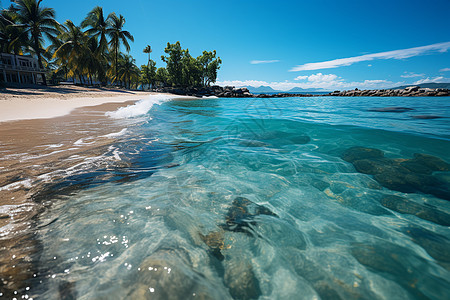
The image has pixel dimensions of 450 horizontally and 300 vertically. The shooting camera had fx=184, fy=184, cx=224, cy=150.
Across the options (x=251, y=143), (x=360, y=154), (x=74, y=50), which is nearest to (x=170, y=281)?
(x=251, y=143)

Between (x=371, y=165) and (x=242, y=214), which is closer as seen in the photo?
(x=242, y=214)

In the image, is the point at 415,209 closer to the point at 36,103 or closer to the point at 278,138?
the point at 278,138

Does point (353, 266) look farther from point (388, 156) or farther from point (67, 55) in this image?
point (67, 55)

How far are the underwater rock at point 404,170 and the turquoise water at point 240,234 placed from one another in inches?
2.2

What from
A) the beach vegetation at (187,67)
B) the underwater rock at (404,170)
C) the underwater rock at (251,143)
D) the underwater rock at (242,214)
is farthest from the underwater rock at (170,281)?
the beach vegetation at (187,67)

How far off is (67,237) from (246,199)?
2.02 meters

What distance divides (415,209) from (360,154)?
226 centimetres

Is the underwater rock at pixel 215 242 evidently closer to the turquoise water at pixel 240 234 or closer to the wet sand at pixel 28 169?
the turquoise water at pixel 240 234

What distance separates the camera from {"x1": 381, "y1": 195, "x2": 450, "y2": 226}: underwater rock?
7.45 feet

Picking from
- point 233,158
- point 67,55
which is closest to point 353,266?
point 233,158

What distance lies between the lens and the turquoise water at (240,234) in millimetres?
1410

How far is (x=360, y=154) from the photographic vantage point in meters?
4.46

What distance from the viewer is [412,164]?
3.86 meters

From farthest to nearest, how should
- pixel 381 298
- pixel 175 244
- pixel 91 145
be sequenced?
pixel 91 145
pixel 175 244
pixel 381 298
